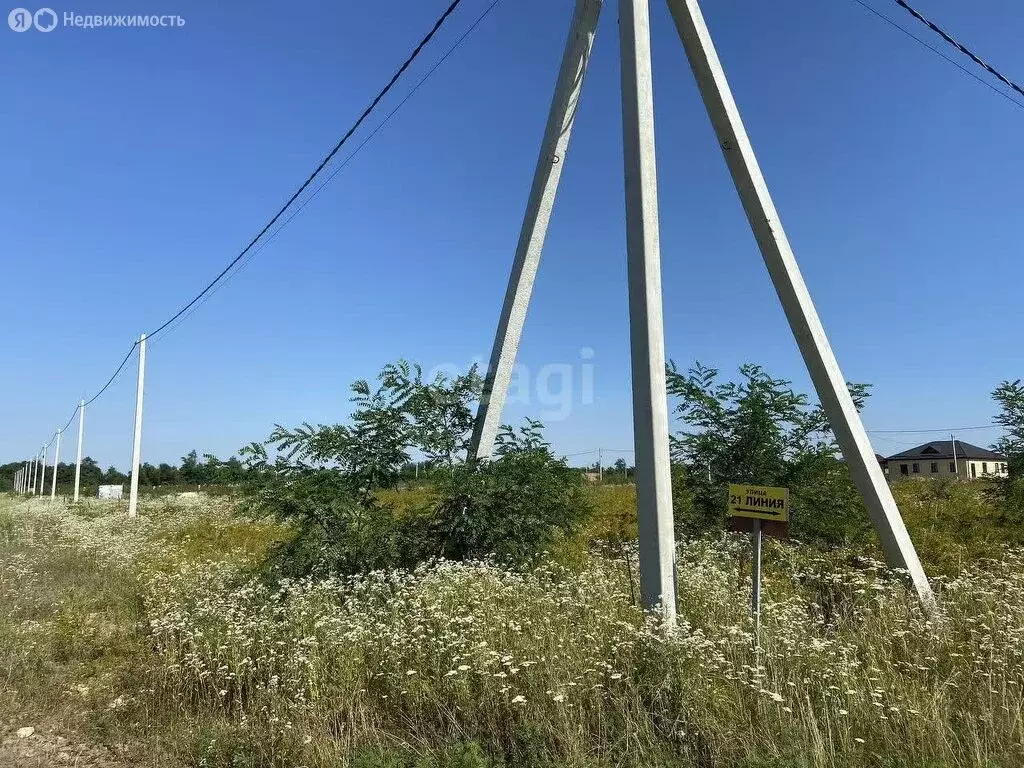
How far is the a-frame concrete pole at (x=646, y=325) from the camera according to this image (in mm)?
4109

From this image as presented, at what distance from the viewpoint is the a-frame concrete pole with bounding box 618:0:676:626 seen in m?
4.11

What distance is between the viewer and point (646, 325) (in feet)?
14.3

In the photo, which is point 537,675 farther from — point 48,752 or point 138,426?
point 138,426

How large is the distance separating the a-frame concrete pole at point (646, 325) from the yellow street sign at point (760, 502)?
426mm

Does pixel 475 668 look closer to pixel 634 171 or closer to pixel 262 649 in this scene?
pixel 262 649

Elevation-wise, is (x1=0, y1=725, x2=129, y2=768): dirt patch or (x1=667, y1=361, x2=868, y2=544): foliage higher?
(x1=667, y1=361, x2=868, y2=544): foliage

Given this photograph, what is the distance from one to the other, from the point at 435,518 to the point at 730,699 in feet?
12.9

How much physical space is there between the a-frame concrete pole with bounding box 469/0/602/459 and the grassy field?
1.93 metres

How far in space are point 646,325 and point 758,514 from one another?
4.78 feet

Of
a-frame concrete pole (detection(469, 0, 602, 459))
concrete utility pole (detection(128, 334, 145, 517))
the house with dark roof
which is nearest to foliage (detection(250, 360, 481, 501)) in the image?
a-frame concrete pole (detection(469, 0, 602, 459))

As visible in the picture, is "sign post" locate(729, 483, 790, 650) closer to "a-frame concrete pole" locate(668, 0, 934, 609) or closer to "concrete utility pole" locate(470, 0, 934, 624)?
"concrete utility pole" locate(470, 0, 934, 624)

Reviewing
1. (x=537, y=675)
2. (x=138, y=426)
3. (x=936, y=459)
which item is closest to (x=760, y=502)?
(x=537, y=675)

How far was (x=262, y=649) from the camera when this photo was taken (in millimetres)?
4473

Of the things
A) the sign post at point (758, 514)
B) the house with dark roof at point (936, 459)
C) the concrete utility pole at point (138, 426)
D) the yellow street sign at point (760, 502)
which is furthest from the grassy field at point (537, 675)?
the house with dark roof at point (936, 459)
